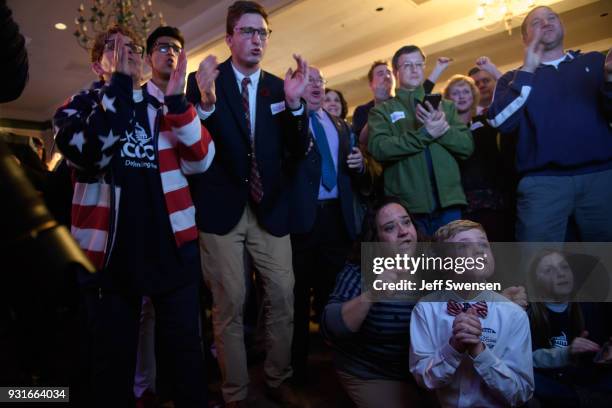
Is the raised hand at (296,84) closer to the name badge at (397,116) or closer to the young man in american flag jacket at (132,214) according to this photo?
the young man in american flag jacket at (132,214)

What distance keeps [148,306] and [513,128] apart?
1.96m

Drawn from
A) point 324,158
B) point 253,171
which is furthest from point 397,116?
point 253,171

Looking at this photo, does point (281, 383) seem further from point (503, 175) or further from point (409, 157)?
point (503, 175)

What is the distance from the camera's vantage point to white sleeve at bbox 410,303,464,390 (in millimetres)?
1088

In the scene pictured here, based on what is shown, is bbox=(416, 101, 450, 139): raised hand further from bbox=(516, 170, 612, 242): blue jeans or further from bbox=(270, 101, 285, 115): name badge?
bbox=(270, 101, 285, 115): name badge

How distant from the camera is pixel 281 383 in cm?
172

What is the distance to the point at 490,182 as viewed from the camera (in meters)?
2.23

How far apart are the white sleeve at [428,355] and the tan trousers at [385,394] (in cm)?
21

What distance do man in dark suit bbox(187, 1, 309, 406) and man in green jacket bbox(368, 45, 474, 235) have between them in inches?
22.8

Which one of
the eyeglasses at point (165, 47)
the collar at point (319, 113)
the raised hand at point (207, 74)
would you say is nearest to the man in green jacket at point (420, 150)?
the collar at point (319, 113)

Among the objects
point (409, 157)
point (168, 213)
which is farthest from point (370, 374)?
point (409, 157)

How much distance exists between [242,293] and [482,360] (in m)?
0.95

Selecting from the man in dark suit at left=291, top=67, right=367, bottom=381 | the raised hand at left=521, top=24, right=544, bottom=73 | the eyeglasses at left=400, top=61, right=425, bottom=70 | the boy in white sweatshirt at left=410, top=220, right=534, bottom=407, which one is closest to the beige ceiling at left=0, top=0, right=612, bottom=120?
the eyeglasses at left=400, top=61, right=425, bottom=70

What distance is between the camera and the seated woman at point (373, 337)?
137 centimetres
